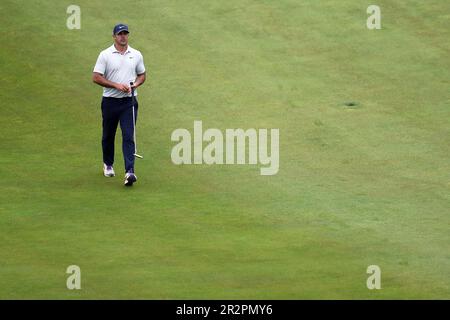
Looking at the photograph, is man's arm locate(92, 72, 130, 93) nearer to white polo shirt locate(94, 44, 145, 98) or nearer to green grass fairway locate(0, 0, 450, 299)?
white polo shirt locate(94, 44, 145, 98)

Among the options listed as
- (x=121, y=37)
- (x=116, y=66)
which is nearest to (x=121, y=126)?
(x=116, y=66)

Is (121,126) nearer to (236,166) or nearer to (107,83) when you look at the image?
(107,83)

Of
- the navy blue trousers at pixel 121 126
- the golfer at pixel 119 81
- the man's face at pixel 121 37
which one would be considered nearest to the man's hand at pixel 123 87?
the golfer at pixel 119 81

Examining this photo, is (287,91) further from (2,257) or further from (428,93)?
(2,257)

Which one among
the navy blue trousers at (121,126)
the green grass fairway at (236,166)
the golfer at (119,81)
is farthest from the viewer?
the golfer at (119,81)

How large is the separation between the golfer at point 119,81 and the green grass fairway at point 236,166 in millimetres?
710

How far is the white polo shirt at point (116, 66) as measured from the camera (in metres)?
17.1

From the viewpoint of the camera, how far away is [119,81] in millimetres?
17203

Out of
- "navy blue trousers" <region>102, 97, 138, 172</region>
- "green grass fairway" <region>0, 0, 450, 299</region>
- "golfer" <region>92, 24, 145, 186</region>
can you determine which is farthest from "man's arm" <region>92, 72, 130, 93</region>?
"green grass fairway" <region>0, 0, 450, 299</region>

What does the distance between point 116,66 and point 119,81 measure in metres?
0.22

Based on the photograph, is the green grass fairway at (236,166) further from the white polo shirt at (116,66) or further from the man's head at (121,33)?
the man's head at (121,33)

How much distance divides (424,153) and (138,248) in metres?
5.80
